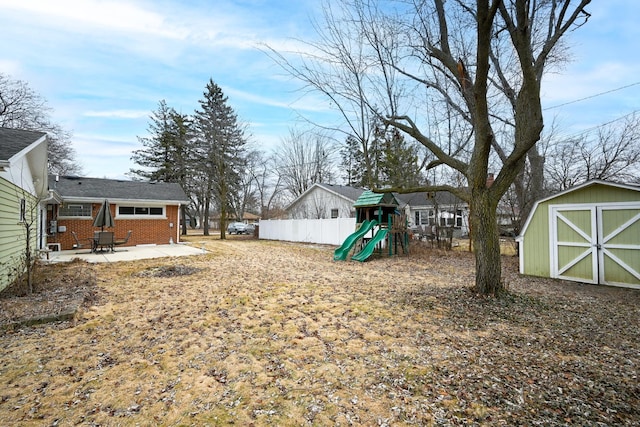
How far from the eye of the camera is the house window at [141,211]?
14.8m

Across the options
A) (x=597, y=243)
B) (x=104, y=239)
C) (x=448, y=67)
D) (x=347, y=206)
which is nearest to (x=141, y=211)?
(x=104, y=239)

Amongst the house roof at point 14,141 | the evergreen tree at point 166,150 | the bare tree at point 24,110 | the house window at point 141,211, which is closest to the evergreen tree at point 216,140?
the evergreen tree at point 166,150

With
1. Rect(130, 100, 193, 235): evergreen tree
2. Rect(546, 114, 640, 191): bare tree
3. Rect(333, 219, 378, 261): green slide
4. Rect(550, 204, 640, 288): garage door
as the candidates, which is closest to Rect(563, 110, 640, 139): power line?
Rect(546, 114, 640, 191): bare tree

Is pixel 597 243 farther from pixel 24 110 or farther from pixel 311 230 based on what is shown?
pixel 24 110

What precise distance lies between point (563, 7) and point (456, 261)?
782 centimetres

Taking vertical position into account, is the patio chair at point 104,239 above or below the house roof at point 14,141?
below

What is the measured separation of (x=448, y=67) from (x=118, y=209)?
15.3 metres

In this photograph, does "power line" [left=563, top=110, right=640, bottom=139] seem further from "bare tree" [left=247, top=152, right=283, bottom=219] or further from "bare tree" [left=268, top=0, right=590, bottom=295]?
"bare tree" [left=247, top=152, right=283, bottom=219]

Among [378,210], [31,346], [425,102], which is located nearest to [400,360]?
[31,346]

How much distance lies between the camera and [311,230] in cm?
1919

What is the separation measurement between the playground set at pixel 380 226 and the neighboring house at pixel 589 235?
484 centimetres

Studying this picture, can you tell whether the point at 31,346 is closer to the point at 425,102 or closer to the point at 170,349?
the point at 170,349

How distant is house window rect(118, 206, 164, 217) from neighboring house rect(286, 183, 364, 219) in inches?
435

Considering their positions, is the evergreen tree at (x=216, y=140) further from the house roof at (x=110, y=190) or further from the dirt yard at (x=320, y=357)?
the dirt yard at (x=320, y=357)
